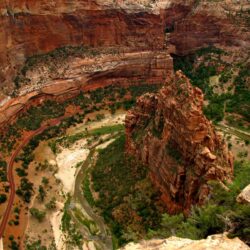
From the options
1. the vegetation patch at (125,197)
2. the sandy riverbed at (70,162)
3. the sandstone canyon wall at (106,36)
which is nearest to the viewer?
the vegetation patch at (125,197)

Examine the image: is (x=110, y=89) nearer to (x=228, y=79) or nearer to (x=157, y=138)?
(x=228, y=79)

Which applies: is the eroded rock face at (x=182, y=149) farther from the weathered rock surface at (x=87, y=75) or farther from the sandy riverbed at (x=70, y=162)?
the weathered rock surface at (x=87, y=75)

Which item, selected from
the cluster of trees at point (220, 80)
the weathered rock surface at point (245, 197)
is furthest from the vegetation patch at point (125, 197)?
the cluster of trees at point (220, 80)

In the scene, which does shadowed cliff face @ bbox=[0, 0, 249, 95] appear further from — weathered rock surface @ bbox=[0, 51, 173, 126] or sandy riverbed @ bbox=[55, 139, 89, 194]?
sandy riverbed @ bbox=[55, 139, 89, 194]

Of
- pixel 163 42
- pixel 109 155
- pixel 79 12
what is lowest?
pixel 109 155

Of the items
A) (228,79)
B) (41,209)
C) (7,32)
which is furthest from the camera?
(228,79)

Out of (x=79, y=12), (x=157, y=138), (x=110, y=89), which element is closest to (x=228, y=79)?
(x=110, y=89)
